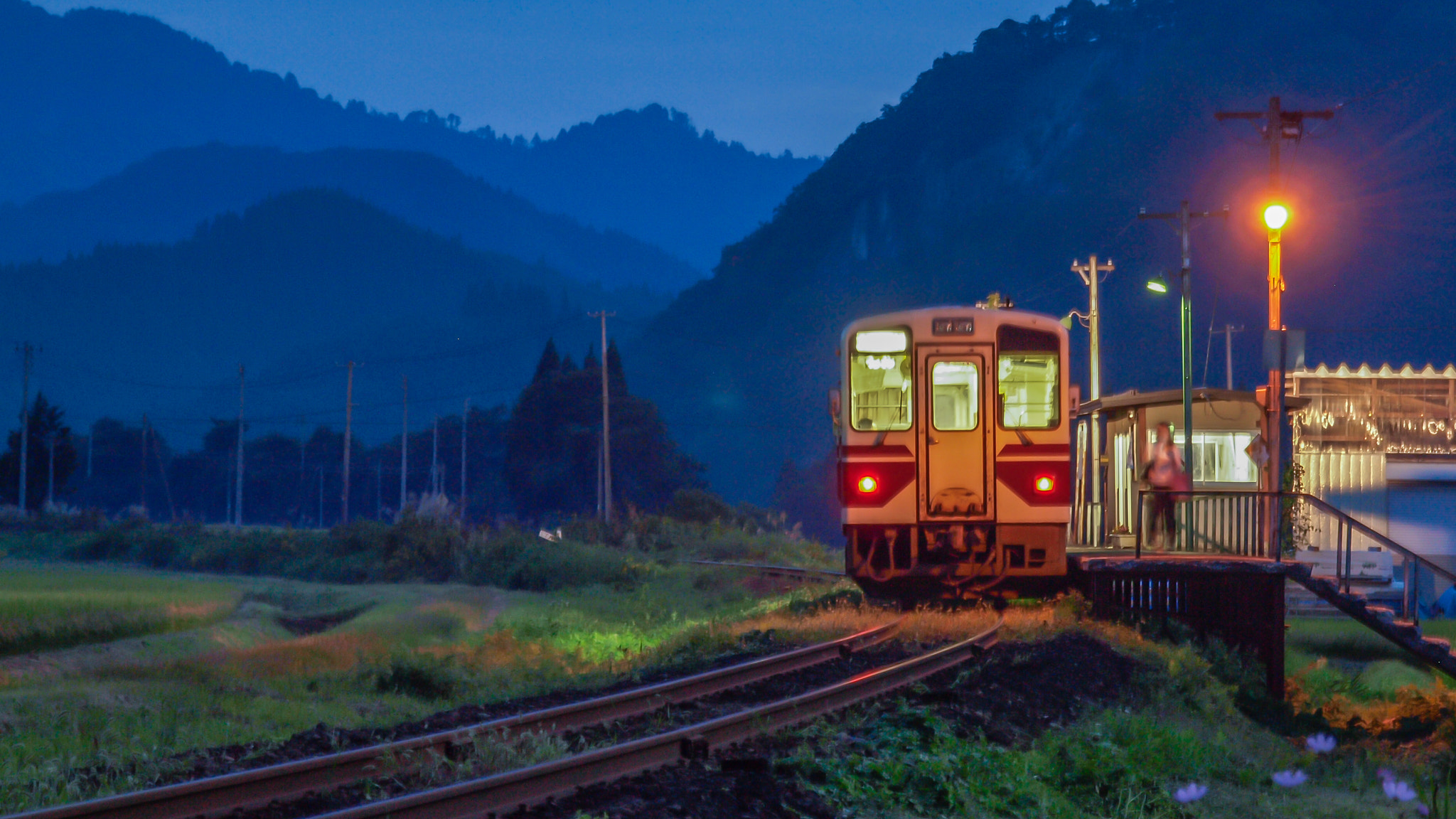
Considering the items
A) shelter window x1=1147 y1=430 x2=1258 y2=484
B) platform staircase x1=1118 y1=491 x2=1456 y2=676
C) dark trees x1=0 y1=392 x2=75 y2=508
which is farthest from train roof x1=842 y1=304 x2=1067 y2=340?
dark trees x1=0 y1=392 x2=75 y2=508

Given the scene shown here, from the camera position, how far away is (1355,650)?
62.5 ft

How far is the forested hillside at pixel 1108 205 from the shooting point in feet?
341

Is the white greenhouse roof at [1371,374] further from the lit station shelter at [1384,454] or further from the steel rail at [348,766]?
the steel rail at [348,766]

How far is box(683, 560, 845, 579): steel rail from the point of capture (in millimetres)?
25062

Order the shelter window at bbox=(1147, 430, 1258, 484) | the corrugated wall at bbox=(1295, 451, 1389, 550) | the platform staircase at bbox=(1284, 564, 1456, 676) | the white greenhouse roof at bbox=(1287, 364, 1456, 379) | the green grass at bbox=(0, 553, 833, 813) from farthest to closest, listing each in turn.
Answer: the white greenhouse roof at bbox=(1287, 364, 1456, 379)
the corrugated wall at bbox=(1295, 451, 1389, 550)
the shelter window at bbox=(1147, 430, 1258, 484)
the platform staircase at bbox=(1284, 564, 1456, 676)
the green grass at bbox=(0, 553, 833, 813)

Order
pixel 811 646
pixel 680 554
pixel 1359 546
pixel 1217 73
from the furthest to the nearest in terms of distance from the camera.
Answer: pixel 1217 73
pixel 680 554
pixel 1359 546
pixel 811 646

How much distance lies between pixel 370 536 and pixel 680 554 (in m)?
9.25

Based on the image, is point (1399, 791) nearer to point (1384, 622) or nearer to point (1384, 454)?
point (1384, 622)

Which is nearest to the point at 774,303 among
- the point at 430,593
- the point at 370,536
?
the point at 370,536

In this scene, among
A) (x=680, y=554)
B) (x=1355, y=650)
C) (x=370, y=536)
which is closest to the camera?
(x=1355, y=650)

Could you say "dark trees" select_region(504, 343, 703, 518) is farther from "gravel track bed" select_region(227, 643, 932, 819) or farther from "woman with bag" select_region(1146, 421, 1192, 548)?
"gravel track bed" select_region(227, 643, 932, 819)

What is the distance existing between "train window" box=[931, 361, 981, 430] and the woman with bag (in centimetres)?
313

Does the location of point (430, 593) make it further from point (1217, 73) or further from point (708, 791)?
point (1217, 73)

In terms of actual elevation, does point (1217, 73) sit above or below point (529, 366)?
above
